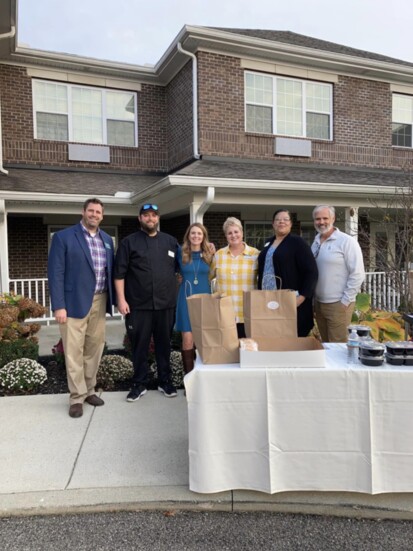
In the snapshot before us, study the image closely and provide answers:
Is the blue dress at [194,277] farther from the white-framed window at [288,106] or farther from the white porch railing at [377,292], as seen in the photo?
the white-framed window at [288,106]

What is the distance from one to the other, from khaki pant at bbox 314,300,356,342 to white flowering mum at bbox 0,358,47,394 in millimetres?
2970

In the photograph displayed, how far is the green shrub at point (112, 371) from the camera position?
484 cm

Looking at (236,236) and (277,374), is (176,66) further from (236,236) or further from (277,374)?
(277,374)

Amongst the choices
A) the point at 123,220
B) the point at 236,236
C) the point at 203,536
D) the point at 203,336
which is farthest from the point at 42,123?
the point at 203,536

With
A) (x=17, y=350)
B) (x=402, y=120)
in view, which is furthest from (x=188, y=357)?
(x=402, y=120)

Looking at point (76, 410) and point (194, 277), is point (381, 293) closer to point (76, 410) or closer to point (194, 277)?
point (194, 277)

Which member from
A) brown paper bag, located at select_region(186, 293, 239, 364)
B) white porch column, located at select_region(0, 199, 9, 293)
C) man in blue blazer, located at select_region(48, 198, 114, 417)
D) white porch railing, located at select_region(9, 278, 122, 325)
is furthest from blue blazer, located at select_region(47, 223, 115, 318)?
white porch column, located at select_region(0, 199, 9, 293)

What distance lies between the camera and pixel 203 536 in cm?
243

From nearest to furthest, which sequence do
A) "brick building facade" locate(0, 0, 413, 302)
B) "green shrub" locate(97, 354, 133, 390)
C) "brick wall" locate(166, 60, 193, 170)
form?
"green shrub" locate(97, 354, 133, 390), "brick building facade" locate(0, 0, 413, 302), "brick wall" locate(166, 60, 193, 170)

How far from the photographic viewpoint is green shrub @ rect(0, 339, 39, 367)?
17.0 feet

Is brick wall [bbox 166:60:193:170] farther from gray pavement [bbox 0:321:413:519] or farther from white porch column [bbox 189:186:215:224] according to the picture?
gray pavement [bbox 0:321:413:519]

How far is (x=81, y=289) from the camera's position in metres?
3.87

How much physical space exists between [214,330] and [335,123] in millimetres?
9684

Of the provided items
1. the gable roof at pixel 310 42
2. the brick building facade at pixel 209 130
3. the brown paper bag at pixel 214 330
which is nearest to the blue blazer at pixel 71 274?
the brown paper bag at pixel 214 330
